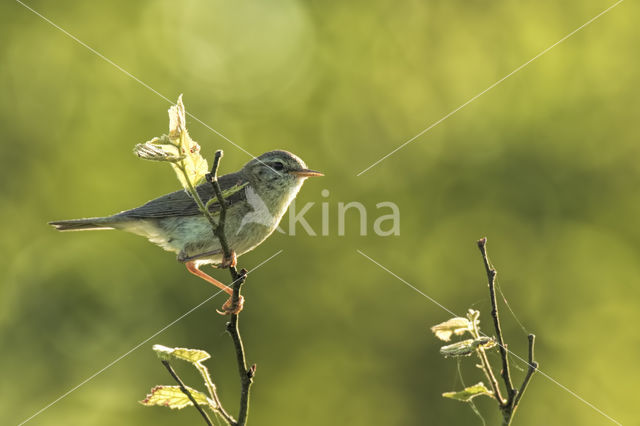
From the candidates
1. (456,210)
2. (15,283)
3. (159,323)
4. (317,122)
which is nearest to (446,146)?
(456,210)

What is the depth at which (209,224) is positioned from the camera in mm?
5441

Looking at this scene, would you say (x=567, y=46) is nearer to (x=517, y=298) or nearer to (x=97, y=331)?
(x=517, y=298)

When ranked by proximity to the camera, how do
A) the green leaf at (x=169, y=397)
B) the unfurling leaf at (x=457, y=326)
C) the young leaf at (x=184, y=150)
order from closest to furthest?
the young leaf at (x=184, y=150) → the unfurling leaf at (x=457, y=326) → the green leaf at (x=169, y=397)

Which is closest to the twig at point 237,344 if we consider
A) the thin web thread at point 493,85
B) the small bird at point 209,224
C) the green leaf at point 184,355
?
the green leaf at point 184,355

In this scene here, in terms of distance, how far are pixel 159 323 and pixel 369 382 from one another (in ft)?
7.87

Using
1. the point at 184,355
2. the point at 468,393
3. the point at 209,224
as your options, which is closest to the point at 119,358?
the point at 209,224

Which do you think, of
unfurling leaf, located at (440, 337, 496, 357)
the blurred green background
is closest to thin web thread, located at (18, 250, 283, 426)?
the blurred green background

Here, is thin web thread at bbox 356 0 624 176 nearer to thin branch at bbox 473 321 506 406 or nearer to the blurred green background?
the blurred green background

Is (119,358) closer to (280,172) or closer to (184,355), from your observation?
(280,172)

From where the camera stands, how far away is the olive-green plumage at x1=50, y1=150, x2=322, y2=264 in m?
5.45

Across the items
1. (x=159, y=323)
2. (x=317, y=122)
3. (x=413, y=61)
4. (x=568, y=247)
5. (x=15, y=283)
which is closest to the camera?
(x=159, y=323)

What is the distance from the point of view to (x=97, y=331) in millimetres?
7238

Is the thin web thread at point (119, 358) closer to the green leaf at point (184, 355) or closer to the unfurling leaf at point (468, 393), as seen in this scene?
the green leaf at point (184, 355)

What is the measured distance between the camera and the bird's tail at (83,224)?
5.52 meters
